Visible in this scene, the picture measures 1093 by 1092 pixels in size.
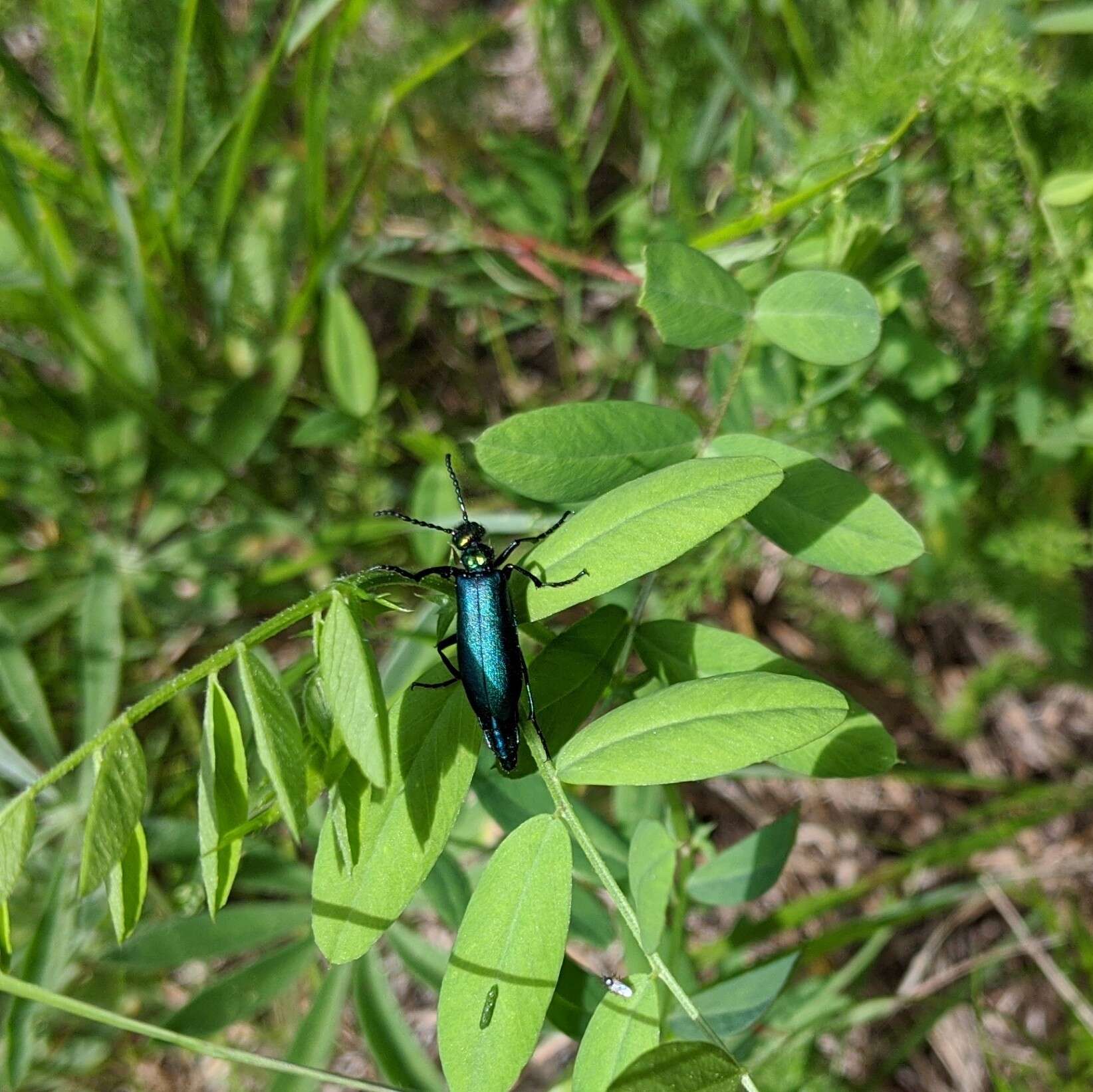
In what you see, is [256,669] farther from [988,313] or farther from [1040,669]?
[1040,669]

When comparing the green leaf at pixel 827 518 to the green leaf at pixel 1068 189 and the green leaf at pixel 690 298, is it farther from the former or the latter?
the green leaf at pixel 1068 189

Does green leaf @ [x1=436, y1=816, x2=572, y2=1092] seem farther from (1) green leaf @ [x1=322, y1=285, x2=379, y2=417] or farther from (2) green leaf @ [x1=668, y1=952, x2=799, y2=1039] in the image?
(1) green leaf @ [x1=322, y1=285, x2=379, y2=417]

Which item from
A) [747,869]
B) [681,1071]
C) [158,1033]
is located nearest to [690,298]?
[747,869]

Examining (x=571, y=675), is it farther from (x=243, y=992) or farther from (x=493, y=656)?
(x=243, y=992)

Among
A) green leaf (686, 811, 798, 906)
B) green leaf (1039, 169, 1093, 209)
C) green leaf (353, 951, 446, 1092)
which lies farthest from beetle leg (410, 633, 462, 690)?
green leaf (1039, 169, 1093, 209)

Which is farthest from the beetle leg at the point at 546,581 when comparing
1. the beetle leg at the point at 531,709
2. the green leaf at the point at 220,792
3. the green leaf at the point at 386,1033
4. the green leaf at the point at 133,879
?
the green leaf at the point at 386,1033

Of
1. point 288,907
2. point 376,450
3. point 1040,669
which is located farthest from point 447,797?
point 1040,669

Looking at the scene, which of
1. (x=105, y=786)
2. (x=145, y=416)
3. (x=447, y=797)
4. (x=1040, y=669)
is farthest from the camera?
(x=1040, y=669)
